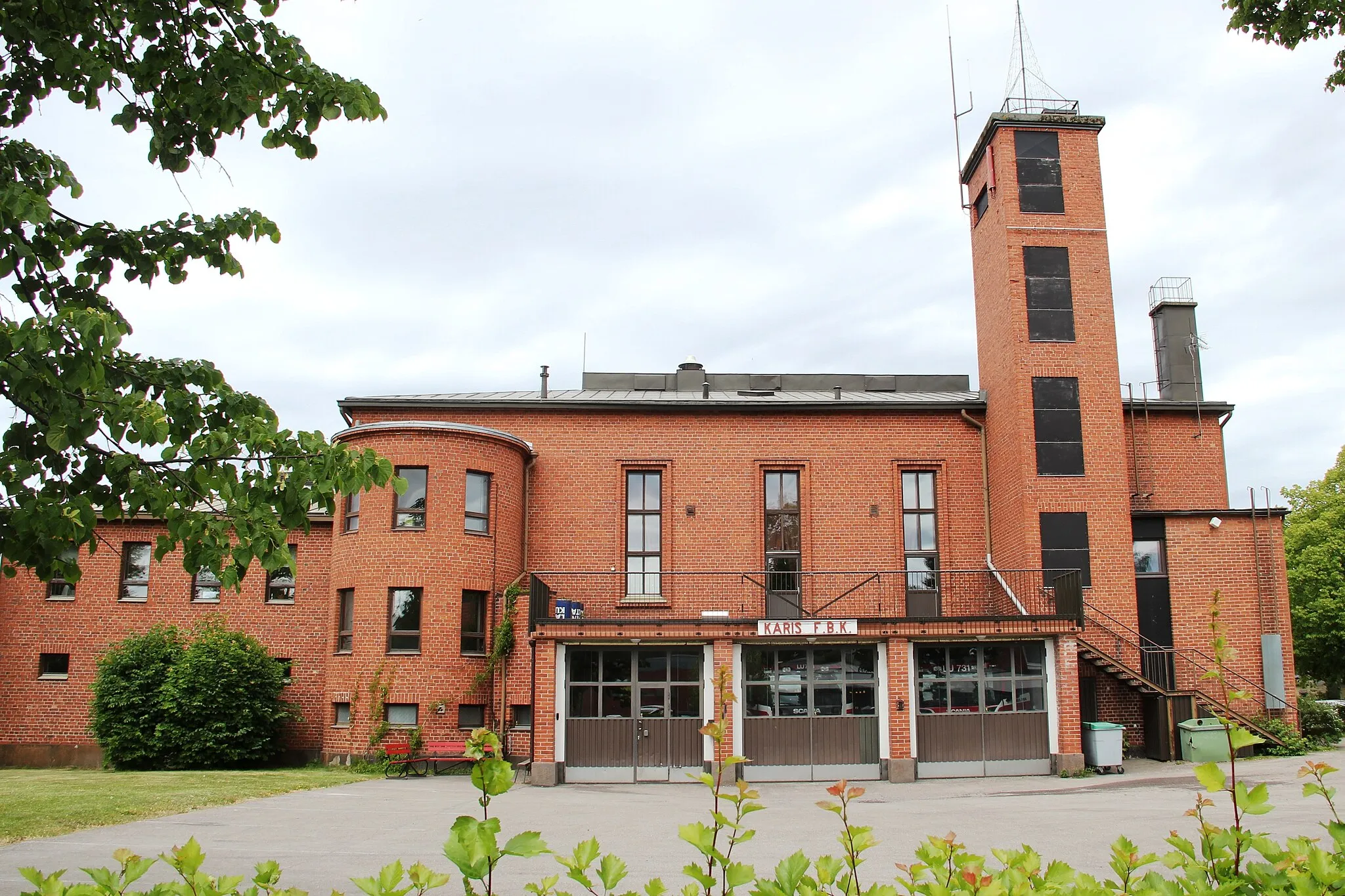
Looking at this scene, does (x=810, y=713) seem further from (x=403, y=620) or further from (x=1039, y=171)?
(x=1039, y=171)

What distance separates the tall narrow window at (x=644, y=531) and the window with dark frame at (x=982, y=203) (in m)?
9.54

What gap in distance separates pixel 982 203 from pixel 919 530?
7683 mm

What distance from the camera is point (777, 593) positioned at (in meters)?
24.1

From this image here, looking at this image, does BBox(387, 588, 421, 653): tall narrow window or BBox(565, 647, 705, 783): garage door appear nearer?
BBox(565, 647, 705, 783): garage door

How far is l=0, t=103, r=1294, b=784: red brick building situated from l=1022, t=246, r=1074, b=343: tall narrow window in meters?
0.05

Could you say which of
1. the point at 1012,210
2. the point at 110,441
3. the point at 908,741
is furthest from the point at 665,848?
the point at 1012,210

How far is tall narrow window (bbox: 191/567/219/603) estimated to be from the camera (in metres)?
24.3

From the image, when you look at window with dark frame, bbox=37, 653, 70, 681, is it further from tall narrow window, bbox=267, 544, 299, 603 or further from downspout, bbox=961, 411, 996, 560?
downspout, bbox=961, 411, 996, 560

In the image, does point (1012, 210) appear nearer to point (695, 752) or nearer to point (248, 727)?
point (695, 752)

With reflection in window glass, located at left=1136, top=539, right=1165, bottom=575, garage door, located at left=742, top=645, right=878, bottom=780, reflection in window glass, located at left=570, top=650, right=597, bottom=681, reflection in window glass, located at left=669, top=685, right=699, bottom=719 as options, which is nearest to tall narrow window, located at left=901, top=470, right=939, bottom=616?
garage door, located at left=742, top=645, right=878, bottom=780

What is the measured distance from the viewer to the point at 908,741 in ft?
64.1

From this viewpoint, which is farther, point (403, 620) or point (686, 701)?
point (403, 620)

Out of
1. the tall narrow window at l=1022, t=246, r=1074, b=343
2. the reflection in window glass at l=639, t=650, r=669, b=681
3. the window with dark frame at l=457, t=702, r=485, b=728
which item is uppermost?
the tall narrow window at l=1022, t=246, r=1074, b=343

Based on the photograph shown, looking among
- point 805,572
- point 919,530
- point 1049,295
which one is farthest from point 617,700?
point 1049,295
